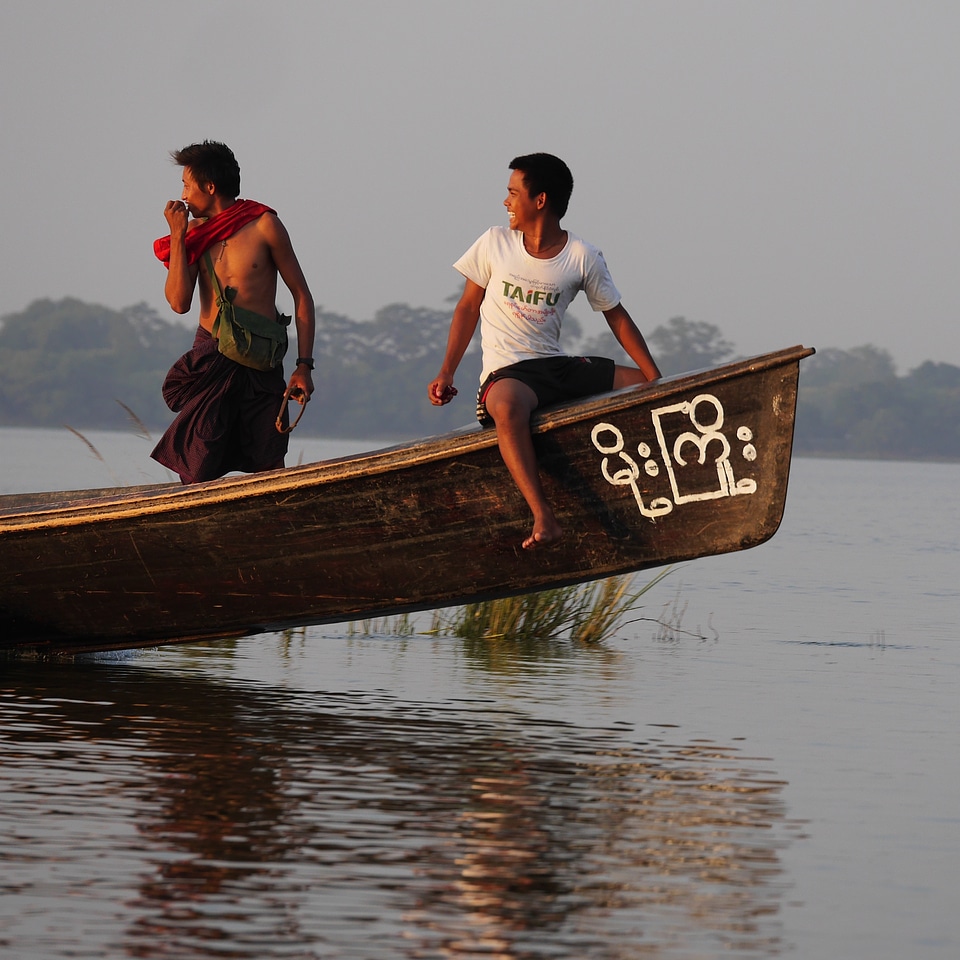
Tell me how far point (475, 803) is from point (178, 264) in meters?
2.72

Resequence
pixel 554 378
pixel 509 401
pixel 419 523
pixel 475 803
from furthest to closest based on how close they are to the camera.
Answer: pixel 419 523 → pixel 554 378 → pixel 509 401 → pixel 475 803

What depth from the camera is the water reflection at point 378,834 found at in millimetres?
3525

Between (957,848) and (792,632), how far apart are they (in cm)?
602

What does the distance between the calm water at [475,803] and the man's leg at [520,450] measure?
74 centimetres

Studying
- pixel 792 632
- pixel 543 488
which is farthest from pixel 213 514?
pixel 792 632

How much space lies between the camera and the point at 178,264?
6.54m

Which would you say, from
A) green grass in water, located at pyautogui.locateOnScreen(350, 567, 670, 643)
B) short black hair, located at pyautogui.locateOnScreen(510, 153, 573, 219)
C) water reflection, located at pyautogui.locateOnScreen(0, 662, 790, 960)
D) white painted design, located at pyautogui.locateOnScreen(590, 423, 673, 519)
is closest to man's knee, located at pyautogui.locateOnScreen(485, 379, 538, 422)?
white painted design, located at pyautogui.locateOnScreen(590, 423, 673, 519)

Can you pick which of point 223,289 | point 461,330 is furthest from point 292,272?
point 461,330

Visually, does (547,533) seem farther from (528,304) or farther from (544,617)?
(544,617)

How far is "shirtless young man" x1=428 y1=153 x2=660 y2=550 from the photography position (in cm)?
605

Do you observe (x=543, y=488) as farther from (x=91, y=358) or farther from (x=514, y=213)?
(x=91, y=358)

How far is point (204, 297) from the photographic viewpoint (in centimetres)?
677

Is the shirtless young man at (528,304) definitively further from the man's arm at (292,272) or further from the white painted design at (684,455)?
the man's arm at (292,272)

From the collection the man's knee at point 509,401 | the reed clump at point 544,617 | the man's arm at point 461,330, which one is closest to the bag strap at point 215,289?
the man's arm at point 461,330
